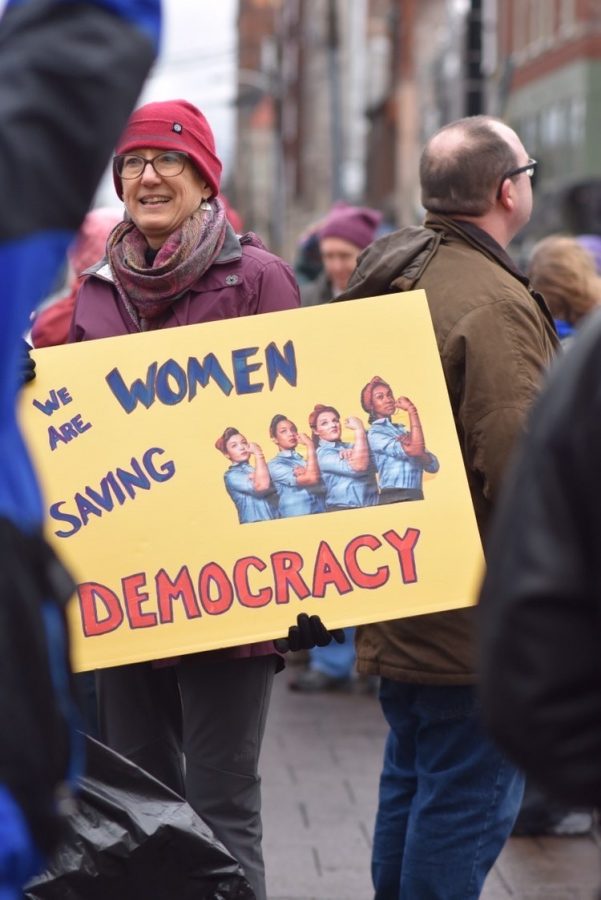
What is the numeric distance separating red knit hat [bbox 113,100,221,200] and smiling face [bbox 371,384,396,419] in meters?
0.69

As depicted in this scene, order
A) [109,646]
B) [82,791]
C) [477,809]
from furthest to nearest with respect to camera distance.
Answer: [477,809]
[109,646]
[82,791]

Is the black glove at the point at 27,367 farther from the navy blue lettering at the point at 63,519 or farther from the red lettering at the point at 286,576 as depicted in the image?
the red lettering at the point at 286,576

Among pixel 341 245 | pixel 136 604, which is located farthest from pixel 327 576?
pixel 341 245

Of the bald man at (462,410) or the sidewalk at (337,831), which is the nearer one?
the bald man at (462,410)

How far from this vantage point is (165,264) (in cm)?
398

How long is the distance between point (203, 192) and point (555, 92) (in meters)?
30.7

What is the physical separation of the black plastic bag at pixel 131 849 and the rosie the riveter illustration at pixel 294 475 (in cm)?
65

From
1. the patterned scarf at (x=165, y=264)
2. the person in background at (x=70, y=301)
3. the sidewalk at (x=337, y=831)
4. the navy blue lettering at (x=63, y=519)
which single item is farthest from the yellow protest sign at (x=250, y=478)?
the person in background at (x=70, y=301)

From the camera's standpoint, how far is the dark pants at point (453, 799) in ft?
13.1

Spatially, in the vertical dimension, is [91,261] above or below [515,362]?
above

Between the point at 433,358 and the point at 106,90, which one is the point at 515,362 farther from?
the point at 106,90

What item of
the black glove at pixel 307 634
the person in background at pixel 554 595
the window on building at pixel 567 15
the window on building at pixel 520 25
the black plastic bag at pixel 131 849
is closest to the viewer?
the person in background at pixel 554 595

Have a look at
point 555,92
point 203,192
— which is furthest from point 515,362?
point 555,92

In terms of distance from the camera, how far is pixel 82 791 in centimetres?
343
